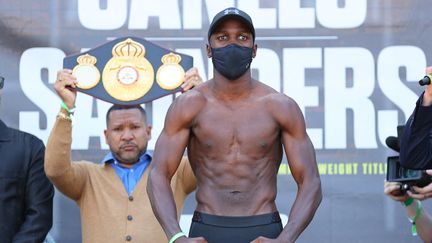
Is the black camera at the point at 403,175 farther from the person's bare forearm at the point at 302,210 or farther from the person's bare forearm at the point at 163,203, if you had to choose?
the person's bare forearm at the point at 163,203

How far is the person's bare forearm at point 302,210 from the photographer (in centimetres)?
316

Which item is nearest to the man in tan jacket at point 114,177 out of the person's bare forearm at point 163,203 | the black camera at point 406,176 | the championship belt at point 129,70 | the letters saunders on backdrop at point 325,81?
the championship belt at point 129,70

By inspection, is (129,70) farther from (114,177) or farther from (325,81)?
(325,81)

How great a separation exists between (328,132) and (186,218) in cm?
82

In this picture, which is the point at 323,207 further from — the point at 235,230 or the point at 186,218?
the point at 235,230

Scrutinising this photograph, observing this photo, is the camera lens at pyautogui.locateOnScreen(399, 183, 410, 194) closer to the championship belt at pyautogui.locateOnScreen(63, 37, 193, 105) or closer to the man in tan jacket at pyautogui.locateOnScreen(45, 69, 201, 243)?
the man in tan jacket at pyautogui.locateOnScreen(45, 69, 201, 243)

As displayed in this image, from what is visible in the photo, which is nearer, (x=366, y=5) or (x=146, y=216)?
(x=146, y=216)

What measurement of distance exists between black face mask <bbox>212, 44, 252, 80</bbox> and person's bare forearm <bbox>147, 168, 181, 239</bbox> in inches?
16.8

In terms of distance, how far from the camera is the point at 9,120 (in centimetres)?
470

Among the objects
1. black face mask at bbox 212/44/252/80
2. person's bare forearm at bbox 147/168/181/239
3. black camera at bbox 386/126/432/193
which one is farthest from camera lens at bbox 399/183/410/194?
person's bare forearm at bbox 147/168/181/239

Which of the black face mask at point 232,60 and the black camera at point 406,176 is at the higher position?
the black face mask at point 232,60

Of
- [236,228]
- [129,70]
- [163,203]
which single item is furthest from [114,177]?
[236,228]

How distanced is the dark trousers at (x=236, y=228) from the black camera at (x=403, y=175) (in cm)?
70

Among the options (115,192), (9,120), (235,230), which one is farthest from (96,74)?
(235,230)
